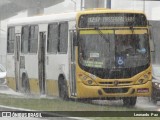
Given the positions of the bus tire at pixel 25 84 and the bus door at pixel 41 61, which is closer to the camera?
the bus door at pixel 41 61

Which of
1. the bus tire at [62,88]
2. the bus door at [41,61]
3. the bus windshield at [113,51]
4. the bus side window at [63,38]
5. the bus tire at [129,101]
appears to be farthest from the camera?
the bus door at [41,61]

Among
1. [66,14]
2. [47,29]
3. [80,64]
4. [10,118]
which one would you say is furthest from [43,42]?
[10,118]

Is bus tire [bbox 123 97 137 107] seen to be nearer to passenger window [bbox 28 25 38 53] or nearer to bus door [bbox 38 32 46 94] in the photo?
bus door [bbox 38 32 46 94]

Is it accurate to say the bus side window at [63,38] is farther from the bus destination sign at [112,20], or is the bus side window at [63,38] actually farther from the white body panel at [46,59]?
the bus destination sign at [112,20]

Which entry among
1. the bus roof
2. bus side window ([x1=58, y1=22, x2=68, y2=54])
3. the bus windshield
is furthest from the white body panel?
the bus windshield

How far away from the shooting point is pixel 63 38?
67.1ft

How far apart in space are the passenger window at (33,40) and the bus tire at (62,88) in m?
2.66

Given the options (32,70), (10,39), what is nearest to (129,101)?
(32,70)

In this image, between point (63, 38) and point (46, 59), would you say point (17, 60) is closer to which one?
point (46, 59)

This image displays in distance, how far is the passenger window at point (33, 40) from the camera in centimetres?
2278

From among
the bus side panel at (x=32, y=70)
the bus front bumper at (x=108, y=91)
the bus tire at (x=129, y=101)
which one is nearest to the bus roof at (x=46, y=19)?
the bus side panel at (x=32, y=70)

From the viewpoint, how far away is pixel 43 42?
2222 centimetres

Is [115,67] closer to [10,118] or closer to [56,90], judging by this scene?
[56,90]

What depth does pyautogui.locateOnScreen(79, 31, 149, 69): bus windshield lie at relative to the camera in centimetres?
1872
